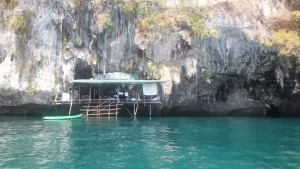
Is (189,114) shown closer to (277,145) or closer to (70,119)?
(70,119)

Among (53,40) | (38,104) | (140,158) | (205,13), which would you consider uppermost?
(205,13)

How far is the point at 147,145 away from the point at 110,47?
15.0 m

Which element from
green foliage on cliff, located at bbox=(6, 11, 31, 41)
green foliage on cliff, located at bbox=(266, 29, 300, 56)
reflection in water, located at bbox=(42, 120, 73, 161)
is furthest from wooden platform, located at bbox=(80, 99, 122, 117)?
green foliage on cliff, located at bbox=(266, 29, 300, 56)

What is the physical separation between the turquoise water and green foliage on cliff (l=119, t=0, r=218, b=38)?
27.6 ft

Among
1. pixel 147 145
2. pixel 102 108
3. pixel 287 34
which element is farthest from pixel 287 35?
pixel 102 108

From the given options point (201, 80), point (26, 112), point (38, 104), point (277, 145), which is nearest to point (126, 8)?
point (201, 80)

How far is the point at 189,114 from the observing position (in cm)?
3981

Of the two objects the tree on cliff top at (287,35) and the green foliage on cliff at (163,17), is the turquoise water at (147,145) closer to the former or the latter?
the tree on cliff top at (287,35)

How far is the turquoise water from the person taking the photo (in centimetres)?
1627

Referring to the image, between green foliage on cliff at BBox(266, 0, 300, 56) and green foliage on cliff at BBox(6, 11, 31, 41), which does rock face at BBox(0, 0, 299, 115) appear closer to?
green foliage on cliff at BBox(6, 11, 31, 41)

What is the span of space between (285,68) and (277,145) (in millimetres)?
15259

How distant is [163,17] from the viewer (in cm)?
3259

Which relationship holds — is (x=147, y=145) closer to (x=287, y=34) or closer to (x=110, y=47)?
(x=110, y=47)

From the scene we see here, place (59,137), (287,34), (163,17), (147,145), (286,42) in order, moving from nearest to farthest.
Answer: (147,145) → (59,137) → (286,42) → (287,34) → (163,17)
